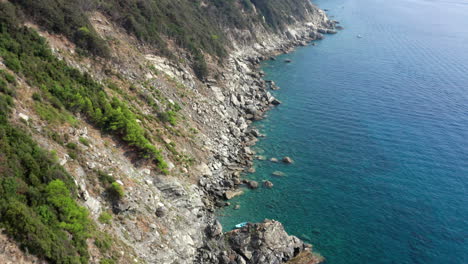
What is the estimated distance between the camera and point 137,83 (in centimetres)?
5588

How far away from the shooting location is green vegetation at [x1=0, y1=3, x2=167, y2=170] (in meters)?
37.7

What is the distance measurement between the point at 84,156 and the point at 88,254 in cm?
1176

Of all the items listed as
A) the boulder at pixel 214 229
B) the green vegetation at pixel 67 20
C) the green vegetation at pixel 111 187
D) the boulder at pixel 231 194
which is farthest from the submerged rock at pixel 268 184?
the green vegetation at pixel 67 20

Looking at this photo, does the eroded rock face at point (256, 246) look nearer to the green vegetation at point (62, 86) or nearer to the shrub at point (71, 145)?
the green vegetation at point (62, 86)

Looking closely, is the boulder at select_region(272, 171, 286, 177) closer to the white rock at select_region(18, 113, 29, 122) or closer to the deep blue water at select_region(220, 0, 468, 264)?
the deep blue water at select_region(220, 0, 468, 264)

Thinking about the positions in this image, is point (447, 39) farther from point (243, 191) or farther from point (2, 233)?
point (2, 233)

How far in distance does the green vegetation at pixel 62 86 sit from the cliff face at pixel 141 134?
0.51ft

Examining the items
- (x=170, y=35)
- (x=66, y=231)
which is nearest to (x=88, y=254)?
(x=66, y=231)

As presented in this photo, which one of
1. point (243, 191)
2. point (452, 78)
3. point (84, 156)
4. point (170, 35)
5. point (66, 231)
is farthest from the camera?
point (452, 78)

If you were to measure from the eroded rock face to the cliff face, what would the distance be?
13 centimetres

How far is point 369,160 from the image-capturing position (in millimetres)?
62562

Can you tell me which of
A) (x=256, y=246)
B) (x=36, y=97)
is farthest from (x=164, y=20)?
(x=256, y=246)

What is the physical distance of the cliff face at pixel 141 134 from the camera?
33.8 m

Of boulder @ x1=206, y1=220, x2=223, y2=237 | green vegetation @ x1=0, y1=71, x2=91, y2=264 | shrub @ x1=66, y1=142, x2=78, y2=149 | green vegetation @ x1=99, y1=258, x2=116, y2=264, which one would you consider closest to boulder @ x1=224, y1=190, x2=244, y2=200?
boulder @ x1=206, y1=220, x2=223, y2=237
